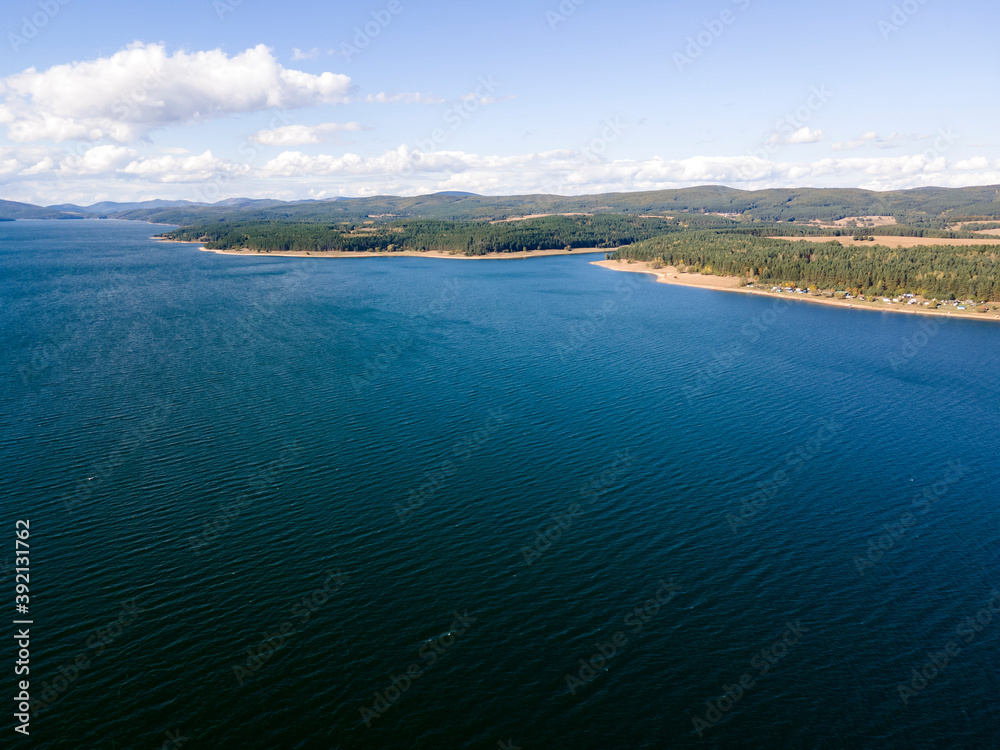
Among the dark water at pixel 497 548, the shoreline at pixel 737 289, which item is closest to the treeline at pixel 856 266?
the shoreline at pixel 737 289

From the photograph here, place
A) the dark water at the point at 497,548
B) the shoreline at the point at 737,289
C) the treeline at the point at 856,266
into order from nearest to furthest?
the dark water at the point at 497,548, the shoreline at the point at 737,289, the treeline at the point at 856,266

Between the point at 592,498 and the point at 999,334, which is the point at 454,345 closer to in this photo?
the point at 592,498

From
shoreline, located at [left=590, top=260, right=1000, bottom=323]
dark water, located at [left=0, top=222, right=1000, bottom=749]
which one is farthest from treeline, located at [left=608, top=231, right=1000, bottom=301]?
dark water, located at [left=0, top=222, right=1000, bottom=749]

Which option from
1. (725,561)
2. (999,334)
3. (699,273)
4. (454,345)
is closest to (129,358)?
(454,345)

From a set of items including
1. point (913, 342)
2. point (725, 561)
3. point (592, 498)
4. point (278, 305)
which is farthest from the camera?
point (278, 305)

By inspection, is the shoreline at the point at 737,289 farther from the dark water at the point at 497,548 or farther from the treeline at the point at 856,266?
the dark water at the point at 497,548

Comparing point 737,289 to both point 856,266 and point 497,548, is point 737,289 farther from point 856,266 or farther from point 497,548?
point 497,548

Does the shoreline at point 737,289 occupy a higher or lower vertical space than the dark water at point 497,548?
higher
